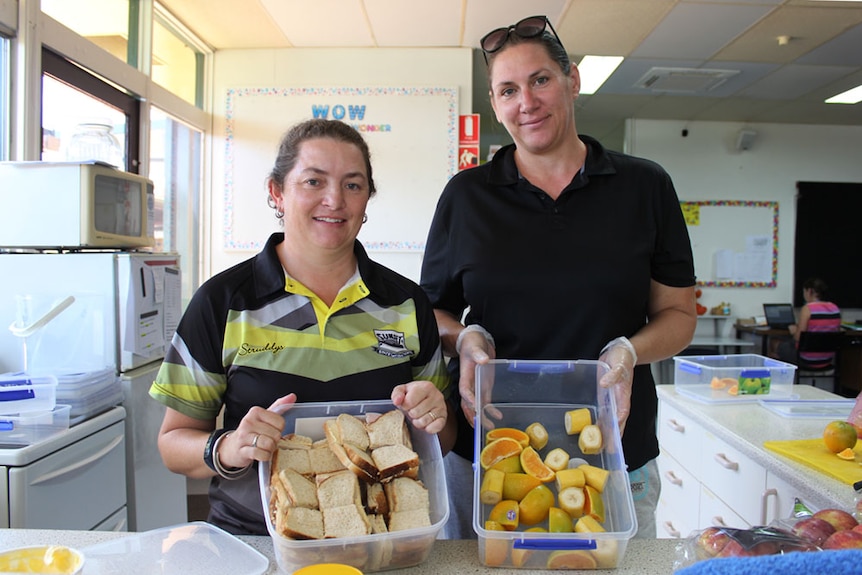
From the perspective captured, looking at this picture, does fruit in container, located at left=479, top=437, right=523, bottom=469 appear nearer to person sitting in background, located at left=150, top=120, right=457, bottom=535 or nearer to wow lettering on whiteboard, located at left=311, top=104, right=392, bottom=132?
person sitting in background, located at left=150, top=120, right=457, bottom=535

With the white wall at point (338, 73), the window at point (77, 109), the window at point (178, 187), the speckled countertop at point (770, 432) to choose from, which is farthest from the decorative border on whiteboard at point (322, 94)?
the speckled countertop at point (770, 432)

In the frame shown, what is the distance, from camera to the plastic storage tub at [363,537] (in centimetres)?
85

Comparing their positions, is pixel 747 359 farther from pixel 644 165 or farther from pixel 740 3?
pixel 740 3

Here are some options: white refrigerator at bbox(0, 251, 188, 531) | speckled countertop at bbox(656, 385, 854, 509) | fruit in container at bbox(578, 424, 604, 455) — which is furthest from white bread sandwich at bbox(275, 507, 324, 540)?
white refrigerator at bbox(0, 251, 188, 531)

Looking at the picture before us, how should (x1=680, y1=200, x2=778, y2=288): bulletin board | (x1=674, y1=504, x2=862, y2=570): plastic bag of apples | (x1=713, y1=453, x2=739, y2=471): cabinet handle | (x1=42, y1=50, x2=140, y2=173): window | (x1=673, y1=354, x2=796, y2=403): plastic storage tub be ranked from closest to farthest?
(x1=674, y1=504, x2=862, y2=570): plastic bag of apples < (x1=713, y1=453, x2=739, y2=471): cabinet handle < (x1=673, y1=354, x2=796, y2=403): plastic storage tub < (x1=42, y1=50, x2=140, y2=173): window < (x1=680, y1=200, x2=778, y2=288): bulletin board

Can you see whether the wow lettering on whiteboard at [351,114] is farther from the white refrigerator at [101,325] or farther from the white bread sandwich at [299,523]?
the white bread sandwich at [299,523]

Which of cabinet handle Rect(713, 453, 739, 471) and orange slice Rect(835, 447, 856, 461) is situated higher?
orange slice Rect(835, 447, 856, 461)

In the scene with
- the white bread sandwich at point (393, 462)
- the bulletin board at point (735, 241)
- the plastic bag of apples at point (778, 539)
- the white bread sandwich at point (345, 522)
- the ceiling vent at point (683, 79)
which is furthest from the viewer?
the bulletin board at point (735, 241)

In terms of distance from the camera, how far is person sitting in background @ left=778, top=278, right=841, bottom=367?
5.79 meters

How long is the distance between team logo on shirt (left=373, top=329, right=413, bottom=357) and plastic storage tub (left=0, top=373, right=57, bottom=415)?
1364 millimetres

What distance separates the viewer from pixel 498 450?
102cm

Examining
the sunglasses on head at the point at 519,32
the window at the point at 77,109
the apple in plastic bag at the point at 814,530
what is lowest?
the apple in plastic bag at the point at 814,530

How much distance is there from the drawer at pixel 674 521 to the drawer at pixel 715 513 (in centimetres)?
6

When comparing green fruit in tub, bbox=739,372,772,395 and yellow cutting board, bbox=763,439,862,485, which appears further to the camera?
green fruit in tub, bbox=739,372,772,395
